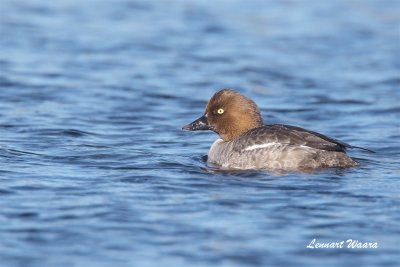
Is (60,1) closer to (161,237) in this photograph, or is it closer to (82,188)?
(82,188)

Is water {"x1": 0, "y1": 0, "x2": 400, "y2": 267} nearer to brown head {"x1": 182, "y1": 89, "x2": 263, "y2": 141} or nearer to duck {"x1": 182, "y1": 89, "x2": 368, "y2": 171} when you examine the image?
duck {"x1": 182, "y1": 89, "x2": 368, "y2": 171}

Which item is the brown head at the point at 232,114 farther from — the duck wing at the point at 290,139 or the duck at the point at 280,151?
the duck wing at the point at 290,139

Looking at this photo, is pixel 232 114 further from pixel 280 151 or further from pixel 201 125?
pixel 280 151

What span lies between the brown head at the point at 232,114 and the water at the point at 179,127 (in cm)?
50

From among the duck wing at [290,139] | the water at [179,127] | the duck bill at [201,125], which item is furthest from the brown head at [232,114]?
the duck wing at [290,139]

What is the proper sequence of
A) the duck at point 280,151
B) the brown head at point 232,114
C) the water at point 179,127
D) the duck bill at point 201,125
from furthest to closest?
the duck bill at point 201,125
the brown head at point 232,114
the duck at point 280,151
the water at point 179,127

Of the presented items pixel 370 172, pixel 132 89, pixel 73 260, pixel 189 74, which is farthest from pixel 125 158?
pixel 189 74

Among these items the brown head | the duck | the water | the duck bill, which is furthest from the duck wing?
the duck bill

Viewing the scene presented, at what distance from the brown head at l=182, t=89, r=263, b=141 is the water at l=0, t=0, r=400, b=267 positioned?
0.50 metres

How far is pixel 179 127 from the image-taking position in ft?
47.6

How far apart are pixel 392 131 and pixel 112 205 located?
6.04 m

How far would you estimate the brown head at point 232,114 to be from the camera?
11969 millimetres

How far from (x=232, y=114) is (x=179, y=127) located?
262 cm

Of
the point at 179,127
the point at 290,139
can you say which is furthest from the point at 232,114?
the point at 179,127
